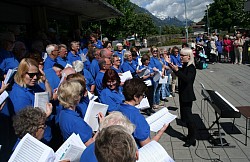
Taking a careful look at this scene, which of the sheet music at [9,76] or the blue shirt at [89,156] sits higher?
the sheet music at [9,76]

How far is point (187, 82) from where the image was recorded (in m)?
5.09

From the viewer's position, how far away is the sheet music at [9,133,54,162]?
87.2 inches

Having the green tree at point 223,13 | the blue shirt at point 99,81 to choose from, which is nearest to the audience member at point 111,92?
the blue shirt at point 99,81

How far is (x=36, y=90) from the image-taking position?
3.91m

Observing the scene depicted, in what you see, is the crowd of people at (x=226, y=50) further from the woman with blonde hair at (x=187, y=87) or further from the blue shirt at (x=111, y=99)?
the blue shirt at (x=111, y=99)

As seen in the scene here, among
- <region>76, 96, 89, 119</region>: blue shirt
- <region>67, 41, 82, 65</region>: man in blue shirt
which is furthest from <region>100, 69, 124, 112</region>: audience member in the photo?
<region>67, 41, 82, 65</region>: man in blue shirt

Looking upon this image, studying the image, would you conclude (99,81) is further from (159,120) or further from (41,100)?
(159,120)

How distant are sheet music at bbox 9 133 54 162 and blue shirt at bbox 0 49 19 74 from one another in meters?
2.69

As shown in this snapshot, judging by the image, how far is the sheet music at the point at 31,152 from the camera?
87.2 inches

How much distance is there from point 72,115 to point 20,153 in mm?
758

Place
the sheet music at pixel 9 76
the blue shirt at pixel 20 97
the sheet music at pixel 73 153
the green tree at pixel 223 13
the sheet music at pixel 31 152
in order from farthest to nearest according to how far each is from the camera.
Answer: the green tree at pixel 223 13
the sheet music at pixel 9 76
the blue shirt at pixel 20 97
the sheet music at pixel 73 153
the sheet music at pixel 31 152

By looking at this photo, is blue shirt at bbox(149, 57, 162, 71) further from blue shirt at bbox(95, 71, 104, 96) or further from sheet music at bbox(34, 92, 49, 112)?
sheet music at bbox(34, 92, 49, 112)

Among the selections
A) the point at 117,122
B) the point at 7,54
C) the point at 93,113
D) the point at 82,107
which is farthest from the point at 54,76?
the point at 117,122

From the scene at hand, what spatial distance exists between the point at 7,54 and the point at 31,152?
292cm
